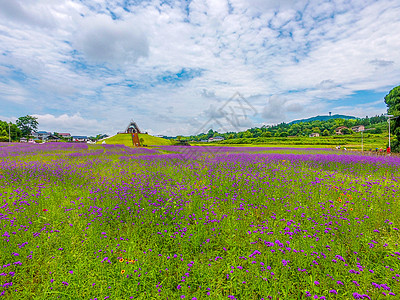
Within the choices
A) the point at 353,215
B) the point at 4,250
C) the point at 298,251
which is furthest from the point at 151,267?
the point at 353,215

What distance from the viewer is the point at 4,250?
10.0 ft

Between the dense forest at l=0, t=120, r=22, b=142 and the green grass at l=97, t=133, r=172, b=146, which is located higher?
the dense forest at l=0, t=120, r=22, b=142

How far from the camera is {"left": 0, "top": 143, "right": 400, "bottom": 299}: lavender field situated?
2523 mm

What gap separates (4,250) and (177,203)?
10.5 ft

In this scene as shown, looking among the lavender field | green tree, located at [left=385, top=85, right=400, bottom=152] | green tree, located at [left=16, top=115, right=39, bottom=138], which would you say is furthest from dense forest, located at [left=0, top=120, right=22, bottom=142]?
green tree, located at [left=385, top=85, right=400, bottom=152]

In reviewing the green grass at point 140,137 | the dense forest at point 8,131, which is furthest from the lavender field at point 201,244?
the dense forest at point 8,131

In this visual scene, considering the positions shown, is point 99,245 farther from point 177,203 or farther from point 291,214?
point 291,214

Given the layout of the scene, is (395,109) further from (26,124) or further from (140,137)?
(26,124)

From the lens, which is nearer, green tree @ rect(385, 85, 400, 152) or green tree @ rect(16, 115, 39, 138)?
green tree @ rect(385, 85, 400, 152)

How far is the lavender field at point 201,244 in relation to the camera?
252 centimetres

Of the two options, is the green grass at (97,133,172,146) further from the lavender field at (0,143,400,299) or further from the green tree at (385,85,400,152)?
the lavender field at (0,143,400,299)

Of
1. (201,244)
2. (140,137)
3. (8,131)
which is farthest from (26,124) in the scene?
(201,244)

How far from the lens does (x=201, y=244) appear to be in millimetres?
3457

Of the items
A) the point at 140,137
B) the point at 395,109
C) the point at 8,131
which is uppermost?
the point at 8,131
